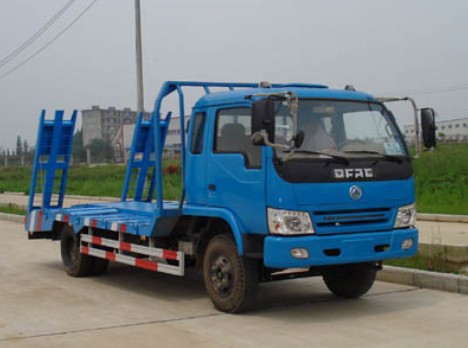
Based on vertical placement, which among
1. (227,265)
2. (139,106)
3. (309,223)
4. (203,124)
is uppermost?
(139,106)

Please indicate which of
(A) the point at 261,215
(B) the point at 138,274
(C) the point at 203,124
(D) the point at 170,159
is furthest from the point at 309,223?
(B) the point at 138,274

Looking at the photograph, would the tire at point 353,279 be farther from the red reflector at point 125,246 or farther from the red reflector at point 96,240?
the red reflector at point 96,240

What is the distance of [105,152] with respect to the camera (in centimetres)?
7712

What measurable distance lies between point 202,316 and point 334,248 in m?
1.68

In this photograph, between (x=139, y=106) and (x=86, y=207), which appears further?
(x=139, y=106)

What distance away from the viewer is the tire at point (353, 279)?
8359 mm

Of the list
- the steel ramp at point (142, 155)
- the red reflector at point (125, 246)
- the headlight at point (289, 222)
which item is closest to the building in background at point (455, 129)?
the steel ramp at point (142, 155)

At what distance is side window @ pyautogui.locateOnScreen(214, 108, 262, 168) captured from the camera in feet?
24.2

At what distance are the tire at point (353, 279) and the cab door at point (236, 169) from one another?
1.60 meters

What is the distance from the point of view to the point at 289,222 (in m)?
6.97

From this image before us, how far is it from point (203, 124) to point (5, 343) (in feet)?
10.6

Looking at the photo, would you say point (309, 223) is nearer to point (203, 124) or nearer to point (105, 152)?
point (203, 124)

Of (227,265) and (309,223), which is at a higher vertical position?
(309,223)

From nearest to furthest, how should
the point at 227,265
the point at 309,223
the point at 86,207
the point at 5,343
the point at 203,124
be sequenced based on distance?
the point at 5,343 < the point at 309,223 < the point at 227,265 < the point at 203,124 < the point at 86,207
